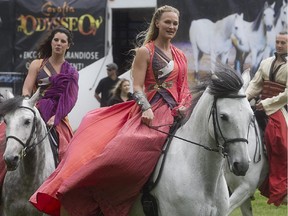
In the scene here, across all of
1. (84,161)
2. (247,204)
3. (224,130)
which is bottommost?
(247,204)

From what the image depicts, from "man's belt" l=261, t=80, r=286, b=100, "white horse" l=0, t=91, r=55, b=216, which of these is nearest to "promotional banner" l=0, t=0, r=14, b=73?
"man's belt" l=261, t=80, r=286, b=100

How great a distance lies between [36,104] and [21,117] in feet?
3.20

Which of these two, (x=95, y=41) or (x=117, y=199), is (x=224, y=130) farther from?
(x=95, y=41)

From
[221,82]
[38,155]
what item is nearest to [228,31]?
[38,155]

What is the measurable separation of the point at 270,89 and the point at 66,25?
8708 millimetres

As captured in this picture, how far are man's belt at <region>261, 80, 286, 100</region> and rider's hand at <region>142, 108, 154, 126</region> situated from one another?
3370 mm

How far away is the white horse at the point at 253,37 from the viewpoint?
51.3ft

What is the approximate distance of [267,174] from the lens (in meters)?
10.0

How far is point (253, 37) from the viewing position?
1586 cm

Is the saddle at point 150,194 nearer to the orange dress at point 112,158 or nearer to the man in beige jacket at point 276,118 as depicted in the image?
the orange dress at point 112,158

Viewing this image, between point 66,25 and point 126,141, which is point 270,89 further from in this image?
point 66,25

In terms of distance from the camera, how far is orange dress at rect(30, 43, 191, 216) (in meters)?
6.80

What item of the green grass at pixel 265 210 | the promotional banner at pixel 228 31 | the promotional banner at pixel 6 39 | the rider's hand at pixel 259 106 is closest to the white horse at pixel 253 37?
the promotional banner at pixel 228 31

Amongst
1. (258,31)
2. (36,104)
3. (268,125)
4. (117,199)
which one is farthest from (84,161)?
(258,31)
